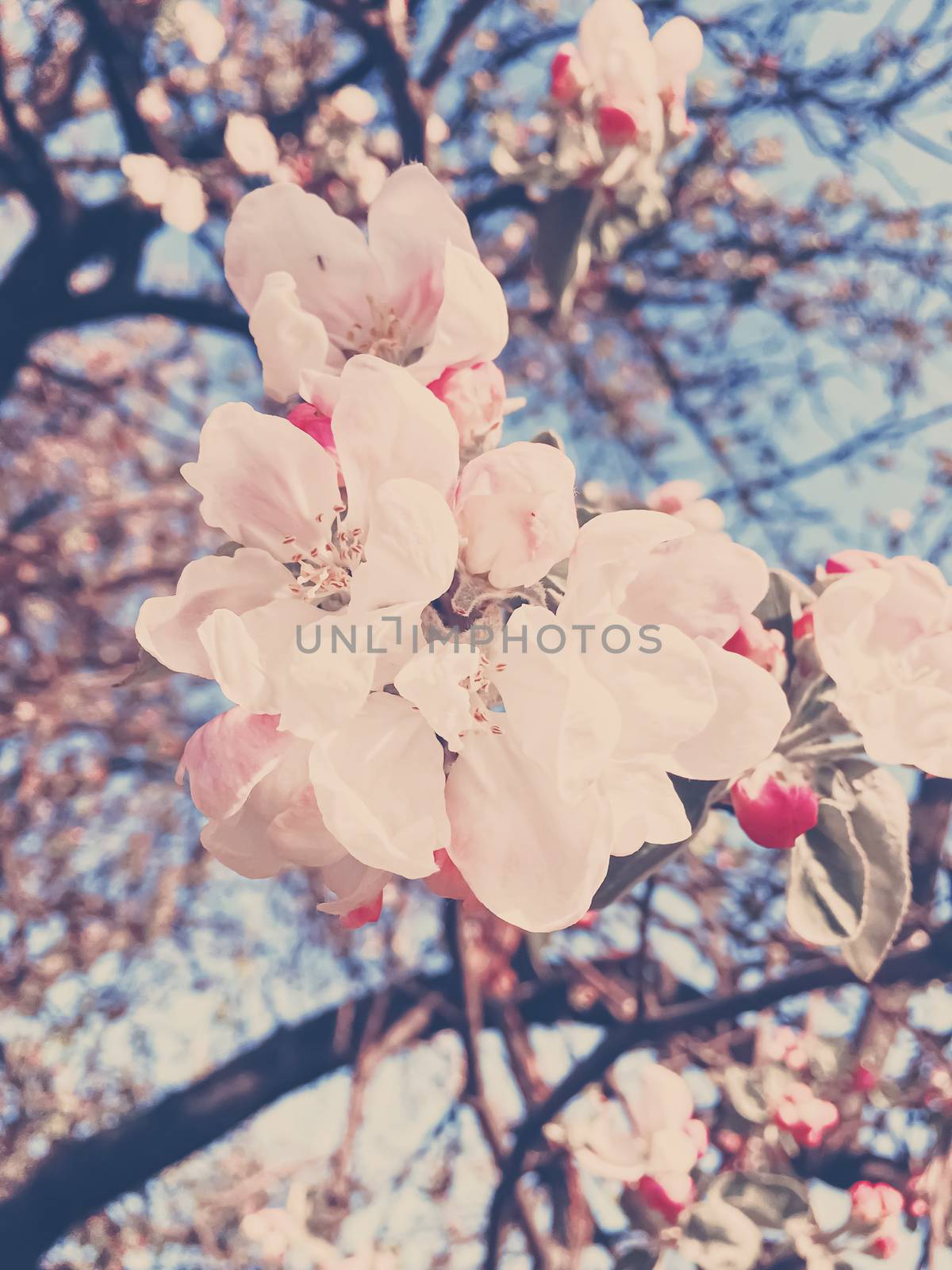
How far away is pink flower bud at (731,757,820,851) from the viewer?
2.72 feet

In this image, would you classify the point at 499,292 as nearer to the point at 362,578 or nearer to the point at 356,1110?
the point at 362,578

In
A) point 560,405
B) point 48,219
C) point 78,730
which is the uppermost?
point 48,219

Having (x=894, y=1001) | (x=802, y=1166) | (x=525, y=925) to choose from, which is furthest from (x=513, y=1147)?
(x=525, y=925)

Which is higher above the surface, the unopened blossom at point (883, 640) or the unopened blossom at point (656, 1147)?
the unopened blossom at point (883, 640)

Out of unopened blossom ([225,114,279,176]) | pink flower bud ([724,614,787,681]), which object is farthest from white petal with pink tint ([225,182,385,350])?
unopened blossom ([225,114,279,176])

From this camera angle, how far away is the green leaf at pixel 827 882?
858 millimetres

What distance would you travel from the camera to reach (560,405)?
3.83m

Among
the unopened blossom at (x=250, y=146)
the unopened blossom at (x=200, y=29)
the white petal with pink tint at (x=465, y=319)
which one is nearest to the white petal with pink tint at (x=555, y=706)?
the white petal with pink tint at (x=465, y=319)

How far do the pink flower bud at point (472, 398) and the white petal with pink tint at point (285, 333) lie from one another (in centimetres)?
10

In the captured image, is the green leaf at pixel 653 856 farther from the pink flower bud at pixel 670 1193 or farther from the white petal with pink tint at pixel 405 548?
the pink flower bud at pixel 670 1193

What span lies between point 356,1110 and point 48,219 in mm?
2660

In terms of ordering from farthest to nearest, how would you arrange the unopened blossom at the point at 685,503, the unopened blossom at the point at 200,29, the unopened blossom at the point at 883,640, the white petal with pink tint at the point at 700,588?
the unopened blossom at the point at 200,29
the unopened blossom at the point at 685,503
the unopened blossom at the point at 883,640
the white petal with pink tint at the point at 700,588

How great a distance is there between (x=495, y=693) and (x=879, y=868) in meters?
0.49

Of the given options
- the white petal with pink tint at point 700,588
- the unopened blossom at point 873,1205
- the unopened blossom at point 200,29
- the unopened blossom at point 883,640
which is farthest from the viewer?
the unopened blossom at point 200,29
